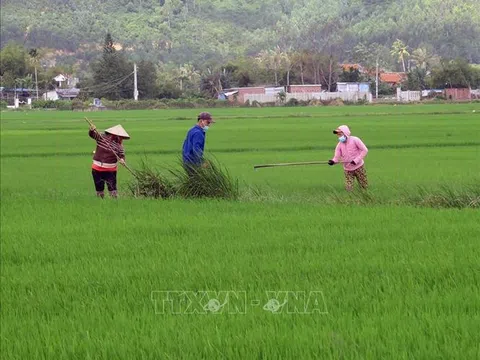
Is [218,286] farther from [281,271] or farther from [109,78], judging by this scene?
[109,78]

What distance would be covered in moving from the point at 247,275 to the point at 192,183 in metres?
6.19

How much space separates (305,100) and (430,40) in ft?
341

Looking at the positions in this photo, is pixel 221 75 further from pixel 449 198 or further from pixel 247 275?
pixel 247 275

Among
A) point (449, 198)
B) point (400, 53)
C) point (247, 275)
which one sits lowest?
point (449, 198)

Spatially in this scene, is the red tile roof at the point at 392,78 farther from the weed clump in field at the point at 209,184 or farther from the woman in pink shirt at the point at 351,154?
the weed clump in field at the point at 209,184

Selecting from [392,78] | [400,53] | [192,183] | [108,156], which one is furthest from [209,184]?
[400,53]

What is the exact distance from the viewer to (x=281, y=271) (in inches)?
253

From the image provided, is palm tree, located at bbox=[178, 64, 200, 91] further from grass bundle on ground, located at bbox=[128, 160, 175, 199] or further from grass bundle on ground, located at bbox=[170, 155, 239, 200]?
grass bundle on ground, located at bbox=[170, 155, 239, 200]

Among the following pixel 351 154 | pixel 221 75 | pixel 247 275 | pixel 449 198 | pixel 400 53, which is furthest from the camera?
pixel 400 53

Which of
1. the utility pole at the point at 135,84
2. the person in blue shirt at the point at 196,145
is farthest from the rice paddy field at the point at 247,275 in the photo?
the utility pole at the point at 135,84

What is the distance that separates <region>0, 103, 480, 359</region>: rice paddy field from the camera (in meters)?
4.44

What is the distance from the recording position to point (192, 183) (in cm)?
1245

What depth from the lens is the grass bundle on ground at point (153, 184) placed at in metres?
12.8

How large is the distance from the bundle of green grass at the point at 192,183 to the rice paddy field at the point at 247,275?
32 centimetres
